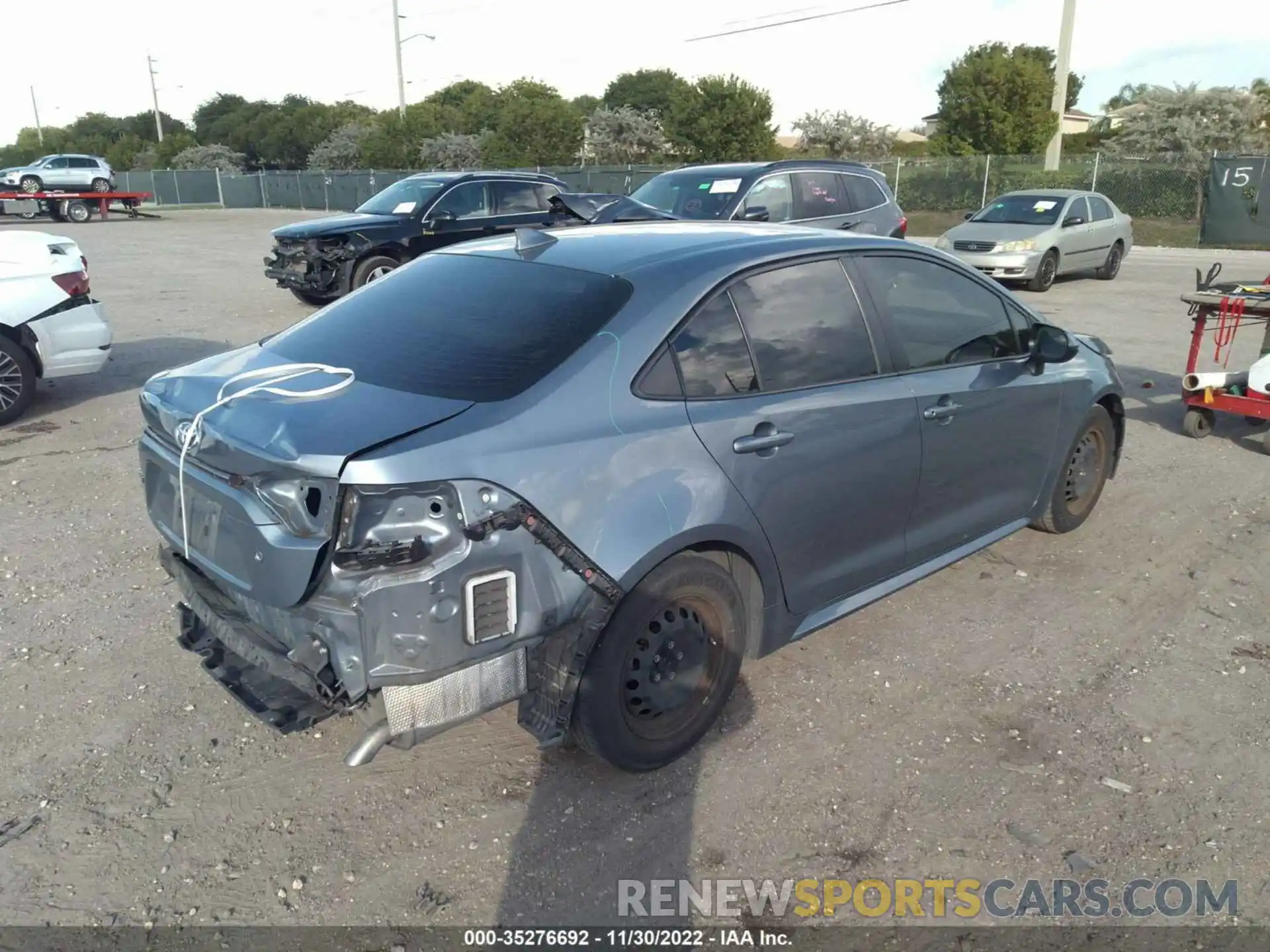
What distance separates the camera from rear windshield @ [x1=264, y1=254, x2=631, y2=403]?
9.98 ft

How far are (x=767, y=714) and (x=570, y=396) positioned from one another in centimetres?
157

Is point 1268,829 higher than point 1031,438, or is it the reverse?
point 1031,438

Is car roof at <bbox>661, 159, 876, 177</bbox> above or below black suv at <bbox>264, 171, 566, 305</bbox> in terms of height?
above

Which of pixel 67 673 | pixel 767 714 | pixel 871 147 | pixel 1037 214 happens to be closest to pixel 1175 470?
pixel 767 714

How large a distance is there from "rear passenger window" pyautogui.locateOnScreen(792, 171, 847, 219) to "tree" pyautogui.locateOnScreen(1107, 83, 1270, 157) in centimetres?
2544

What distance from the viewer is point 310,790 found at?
329 cm

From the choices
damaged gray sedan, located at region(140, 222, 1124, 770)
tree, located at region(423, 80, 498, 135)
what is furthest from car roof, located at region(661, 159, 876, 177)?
tree, located at region(423, 80, 498, 135)

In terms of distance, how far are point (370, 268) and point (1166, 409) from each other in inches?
361

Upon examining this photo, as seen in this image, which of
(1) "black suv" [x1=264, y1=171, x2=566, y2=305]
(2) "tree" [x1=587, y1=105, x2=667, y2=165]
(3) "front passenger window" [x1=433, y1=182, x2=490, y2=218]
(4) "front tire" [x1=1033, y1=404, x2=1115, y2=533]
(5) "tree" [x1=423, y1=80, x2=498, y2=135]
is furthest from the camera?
(5) "tree" [x1=423, y1=80, x2=498, y2=135]

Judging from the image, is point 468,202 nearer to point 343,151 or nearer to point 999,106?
point 999,106

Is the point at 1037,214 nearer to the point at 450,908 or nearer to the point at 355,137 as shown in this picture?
the point at 450,908

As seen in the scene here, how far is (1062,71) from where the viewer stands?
1048 inches

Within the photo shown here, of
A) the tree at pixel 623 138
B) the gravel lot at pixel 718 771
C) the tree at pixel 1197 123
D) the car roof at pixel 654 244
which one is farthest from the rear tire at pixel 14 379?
the tree at pixel 623 138

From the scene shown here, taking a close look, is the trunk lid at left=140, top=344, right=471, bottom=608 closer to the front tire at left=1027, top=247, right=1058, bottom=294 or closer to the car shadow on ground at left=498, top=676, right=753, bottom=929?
the car shadow on ground at left=498, top=676, right=753, bottom=929
